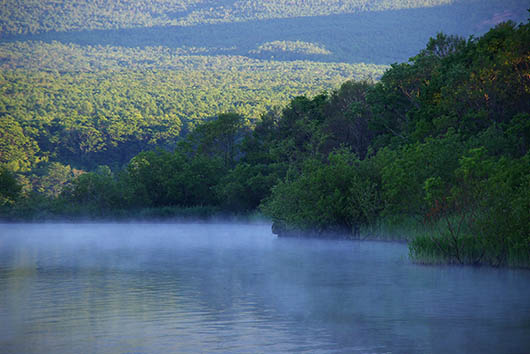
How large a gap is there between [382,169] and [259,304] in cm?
2108

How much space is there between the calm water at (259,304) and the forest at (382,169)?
260 centimetres

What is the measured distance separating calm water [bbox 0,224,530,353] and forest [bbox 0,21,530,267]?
8.54 feet

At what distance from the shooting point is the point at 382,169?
132 feet

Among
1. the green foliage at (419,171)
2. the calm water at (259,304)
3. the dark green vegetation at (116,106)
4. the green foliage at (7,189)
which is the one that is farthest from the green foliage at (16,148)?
the green foliage at (419,171)

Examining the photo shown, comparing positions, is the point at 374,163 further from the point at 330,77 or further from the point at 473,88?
the point at 330,77

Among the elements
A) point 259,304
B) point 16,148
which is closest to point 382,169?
point 259,304

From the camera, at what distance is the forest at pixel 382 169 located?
1096 inches

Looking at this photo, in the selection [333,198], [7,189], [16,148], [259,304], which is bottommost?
[259,304]

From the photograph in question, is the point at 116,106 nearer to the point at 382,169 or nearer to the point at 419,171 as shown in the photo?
the point at 382,169

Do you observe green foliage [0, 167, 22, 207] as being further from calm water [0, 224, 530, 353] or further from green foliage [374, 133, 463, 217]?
green foliage [374, 133, 463, 217]

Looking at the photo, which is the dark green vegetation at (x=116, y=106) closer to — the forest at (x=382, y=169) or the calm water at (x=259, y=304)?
the forest at (x=382, y=169)

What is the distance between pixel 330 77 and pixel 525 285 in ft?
564

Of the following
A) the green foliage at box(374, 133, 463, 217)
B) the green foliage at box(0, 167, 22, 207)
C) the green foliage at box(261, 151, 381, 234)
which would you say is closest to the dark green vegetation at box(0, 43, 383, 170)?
the green foliage at box(0, 167, 22, 207)

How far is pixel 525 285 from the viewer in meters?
22.5
